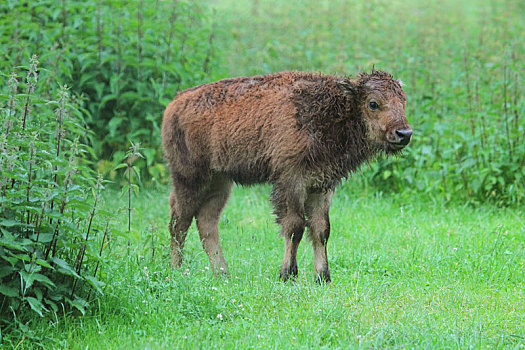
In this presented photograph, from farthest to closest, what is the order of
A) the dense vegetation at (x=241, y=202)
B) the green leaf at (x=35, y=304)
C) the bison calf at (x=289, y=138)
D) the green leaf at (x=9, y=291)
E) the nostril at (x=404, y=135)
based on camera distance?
the bison calf at (x=289, y=138), the nostril at (x=404, y=135), the dense vegetation at (x=241, y=202), the green leaf at (x=9, y=291), the green leaf at (x=35, y=304)

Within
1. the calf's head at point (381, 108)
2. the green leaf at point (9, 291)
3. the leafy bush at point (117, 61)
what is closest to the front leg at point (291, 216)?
the calf's head at point (381, 108)

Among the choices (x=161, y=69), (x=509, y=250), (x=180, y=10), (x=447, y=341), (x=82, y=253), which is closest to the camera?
(x=447, y=341)

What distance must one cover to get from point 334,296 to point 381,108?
1.82 m

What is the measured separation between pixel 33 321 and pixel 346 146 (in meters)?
3.21

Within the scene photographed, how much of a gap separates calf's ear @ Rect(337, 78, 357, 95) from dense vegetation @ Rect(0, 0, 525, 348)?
1.10 meters

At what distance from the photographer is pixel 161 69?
10820mm

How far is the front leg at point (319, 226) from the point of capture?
672 cm

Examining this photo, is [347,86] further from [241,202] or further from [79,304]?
[241,202]

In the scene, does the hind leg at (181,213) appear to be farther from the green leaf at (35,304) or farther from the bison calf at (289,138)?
the green leaf at (35,304)

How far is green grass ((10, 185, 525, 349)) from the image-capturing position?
499cm

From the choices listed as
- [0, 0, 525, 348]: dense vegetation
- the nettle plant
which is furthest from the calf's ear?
the nettle plant

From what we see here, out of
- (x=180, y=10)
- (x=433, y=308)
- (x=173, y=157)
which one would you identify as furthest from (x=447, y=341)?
(x=180, y=10)

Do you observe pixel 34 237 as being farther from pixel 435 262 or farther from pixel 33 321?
pixel 435 262

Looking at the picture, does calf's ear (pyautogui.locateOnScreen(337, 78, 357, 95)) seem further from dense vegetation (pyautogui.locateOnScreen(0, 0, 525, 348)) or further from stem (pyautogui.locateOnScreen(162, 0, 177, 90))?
stem (pyautogui.locateOnScreen(162, 0, 177, 90))
